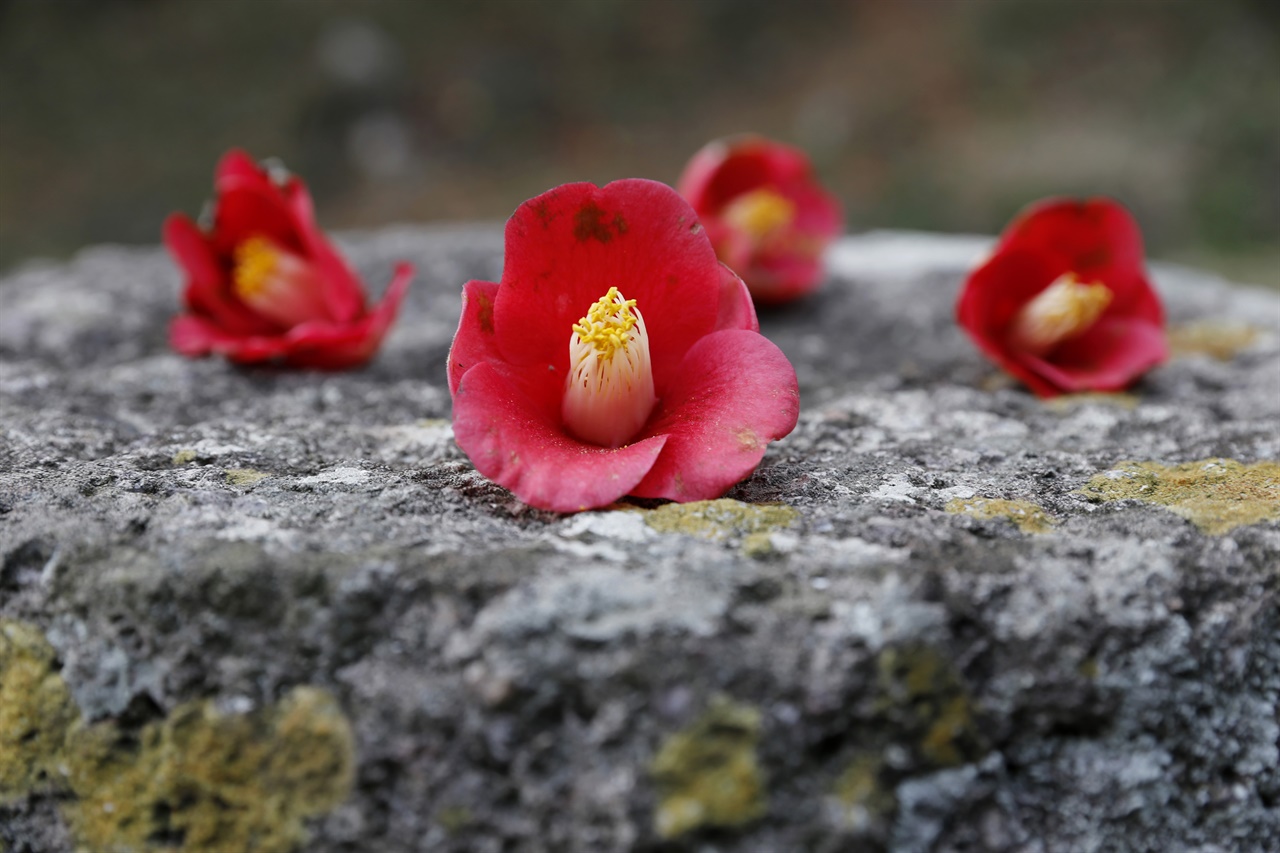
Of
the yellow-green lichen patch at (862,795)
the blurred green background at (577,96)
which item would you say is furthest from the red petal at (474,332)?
the blurred green background at (577,96)

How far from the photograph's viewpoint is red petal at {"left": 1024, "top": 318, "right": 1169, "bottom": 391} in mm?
1858

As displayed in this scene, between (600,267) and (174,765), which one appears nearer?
(174,765)

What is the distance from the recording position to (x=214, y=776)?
1.06m

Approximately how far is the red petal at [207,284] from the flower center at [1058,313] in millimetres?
1430

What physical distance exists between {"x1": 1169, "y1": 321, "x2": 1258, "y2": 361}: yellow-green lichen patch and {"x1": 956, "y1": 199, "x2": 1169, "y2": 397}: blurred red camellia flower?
7.4 inches

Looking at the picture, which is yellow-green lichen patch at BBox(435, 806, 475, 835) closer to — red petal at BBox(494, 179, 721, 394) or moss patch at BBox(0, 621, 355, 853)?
moss patch at BBox(0, 621, 355, 853)


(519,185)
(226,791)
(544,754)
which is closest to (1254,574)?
(544,754)

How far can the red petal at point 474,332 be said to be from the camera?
1269mm

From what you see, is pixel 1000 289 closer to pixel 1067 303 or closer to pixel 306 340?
pixel 1067 303

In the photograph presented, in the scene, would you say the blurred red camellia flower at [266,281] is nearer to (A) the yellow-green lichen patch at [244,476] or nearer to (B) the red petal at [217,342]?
(B) the red petal at [217,342]

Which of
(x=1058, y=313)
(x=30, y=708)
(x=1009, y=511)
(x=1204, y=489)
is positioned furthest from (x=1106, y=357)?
(x=30, y=708)

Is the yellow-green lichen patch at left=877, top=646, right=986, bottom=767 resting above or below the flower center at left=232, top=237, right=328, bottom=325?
below

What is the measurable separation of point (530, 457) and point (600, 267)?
308 millimetres

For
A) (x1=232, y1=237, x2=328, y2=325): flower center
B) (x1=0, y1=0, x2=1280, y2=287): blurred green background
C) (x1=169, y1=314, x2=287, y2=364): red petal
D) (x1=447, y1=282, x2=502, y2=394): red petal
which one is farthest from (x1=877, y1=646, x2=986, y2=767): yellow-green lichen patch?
(x1=0, y1=0, x2=1280, y2=287): blurred green background
